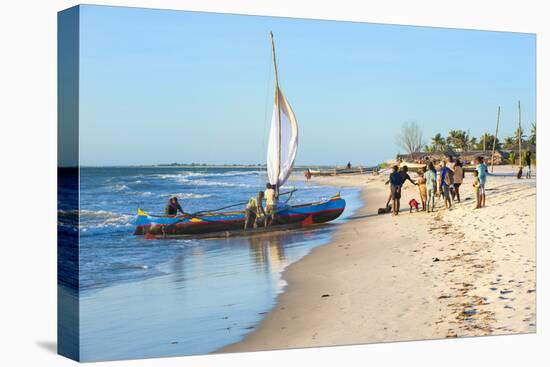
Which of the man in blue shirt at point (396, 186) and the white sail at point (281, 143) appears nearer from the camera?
the white sail at point (281, 143)

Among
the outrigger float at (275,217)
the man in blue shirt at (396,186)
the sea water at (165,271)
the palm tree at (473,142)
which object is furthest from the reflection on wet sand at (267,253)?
the palm tree at (473,142)

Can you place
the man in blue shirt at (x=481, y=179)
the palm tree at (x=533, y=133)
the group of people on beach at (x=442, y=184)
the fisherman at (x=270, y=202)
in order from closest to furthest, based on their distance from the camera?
the fisherman at (x=270, y=202) → the palm tree at (x=533, y=133) → the group of people on beach at (x=442, y=184) → the man in blue shirt at (x=481, y=179)

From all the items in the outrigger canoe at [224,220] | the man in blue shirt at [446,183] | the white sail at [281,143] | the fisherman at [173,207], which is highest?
the white sail at [281,143]

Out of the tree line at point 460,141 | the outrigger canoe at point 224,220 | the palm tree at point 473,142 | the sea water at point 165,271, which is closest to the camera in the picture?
the sea water at point 165,271

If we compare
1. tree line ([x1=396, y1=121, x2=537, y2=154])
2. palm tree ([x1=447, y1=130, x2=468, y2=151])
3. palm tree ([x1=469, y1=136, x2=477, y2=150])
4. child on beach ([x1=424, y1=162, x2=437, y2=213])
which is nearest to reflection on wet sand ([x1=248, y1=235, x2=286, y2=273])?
tree line ([x1=396, y1=121, x2=537, y2=154])

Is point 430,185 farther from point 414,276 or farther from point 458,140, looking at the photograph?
point 414,276

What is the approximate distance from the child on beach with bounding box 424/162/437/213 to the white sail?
273cm

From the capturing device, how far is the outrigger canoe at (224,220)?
11.7 m

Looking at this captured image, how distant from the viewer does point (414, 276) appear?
12.5 meters

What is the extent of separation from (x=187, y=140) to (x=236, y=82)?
1.07 metres

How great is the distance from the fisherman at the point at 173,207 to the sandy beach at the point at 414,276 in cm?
187

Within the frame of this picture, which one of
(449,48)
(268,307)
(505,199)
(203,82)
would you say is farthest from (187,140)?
(505,199)

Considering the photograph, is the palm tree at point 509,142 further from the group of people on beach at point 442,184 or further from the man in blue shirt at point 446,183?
the man in blue shirt at point 446,183

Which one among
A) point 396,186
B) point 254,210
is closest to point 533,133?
point 396,186
